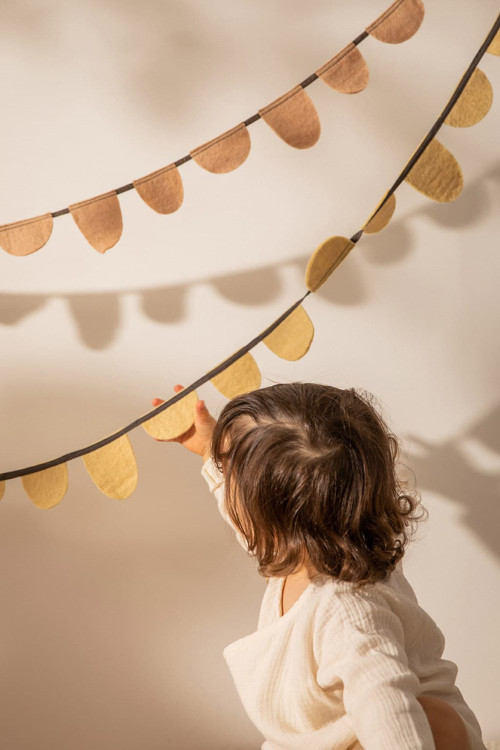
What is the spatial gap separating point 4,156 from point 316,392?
1.76ft

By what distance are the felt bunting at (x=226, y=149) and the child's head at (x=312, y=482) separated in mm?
268

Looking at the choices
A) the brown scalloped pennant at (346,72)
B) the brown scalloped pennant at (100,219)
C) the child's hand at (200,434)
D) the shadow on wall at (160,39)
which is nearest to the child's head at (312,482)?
the child's hand at (200,434)

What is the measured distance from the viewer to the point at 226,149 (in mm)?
836

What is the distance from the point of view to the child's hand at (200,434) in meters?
1.00

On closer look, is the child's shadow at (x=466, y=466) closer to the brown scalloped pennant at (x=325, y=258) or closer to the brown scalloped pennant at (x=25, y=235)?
the brown scalloped pennant at (x=325, y=258)

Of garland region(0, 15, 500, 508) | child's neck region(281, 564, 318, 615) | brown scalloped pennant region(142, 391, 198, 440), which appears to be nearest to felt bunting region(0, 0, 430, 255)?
garland region(0, 15, 500, 508)

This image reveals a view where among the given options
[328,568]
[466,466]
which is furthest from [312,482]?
[466,466]

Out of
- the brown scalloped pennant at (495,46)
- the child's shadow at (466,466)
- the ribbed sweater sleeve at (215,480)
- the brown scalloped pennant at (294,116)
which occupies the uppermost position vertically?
the brown scalloped pennant at (294,116)

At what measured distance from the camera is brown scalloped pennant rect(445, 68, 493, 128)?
0.82 metres

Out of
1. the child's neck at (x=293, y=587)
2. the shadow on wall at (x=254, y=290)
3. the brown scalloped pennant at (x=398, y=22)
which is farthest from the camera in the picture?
the shadow on wall at (x=254, y=290)

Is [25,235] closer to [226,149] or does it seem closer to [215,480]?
[226,149]

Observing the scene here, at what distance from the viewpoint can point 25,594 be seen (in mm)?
1109

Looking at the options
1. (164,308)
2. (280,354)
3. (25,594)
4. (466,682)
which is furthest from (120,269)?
(466,682)

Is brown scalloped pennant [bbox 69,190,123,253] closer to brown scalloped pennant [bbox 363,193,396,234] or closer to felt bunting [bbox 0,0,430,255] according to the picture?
felt bunting [bbox 0,0,430,255]
